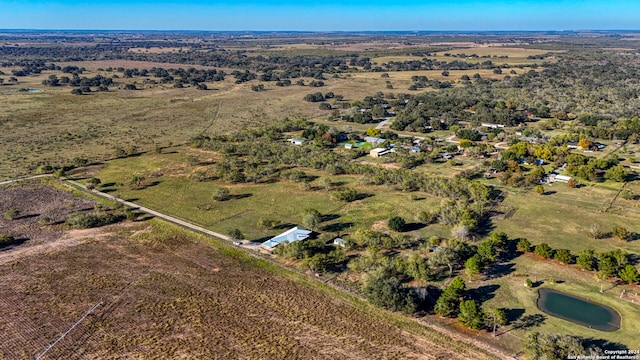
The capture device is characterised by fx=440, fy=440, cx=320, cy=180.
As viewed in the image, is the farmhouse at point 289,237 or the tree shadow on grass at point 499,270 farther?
the farmhouse at point 289,237

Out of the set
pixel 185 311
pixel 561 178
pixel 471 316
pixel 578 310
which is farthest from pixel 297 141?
pixel 578 310

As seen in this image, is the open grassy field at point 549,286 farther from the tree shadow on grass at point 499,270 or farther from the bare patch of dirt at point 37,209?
the bare patch of dirt at point 37,209

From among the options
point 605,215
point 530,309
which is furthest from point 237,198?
point 605,215

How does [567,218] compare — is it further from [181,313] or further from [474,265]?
[181,313]

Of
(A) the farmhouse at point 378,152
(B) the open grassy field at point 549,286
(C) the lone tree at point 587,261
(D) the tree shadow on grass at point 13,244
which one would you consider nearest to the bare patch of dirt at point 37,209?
(D) the tree shadow on grass at point 13,244

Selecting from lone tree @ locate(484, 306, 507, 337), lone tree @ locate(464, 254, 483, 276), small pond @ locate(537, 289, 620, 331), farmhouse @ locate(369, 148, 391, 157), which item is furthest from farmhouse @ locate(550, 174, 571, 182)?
lone tree @ locate(484, 306, 507, 337)

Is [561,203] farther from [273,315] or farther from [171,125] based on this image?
[171,125]

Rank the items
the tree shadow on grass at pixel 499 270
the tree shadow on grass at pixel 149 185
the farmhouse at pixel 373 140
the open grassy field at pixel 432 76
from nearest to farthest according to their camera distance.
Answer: the tree shadow on grass at pixel 499 270 → the tree shadow on grass at pixel 149 185 → the farmhouse at pixel 373 140 → the open grassy field at pixel 432 76
